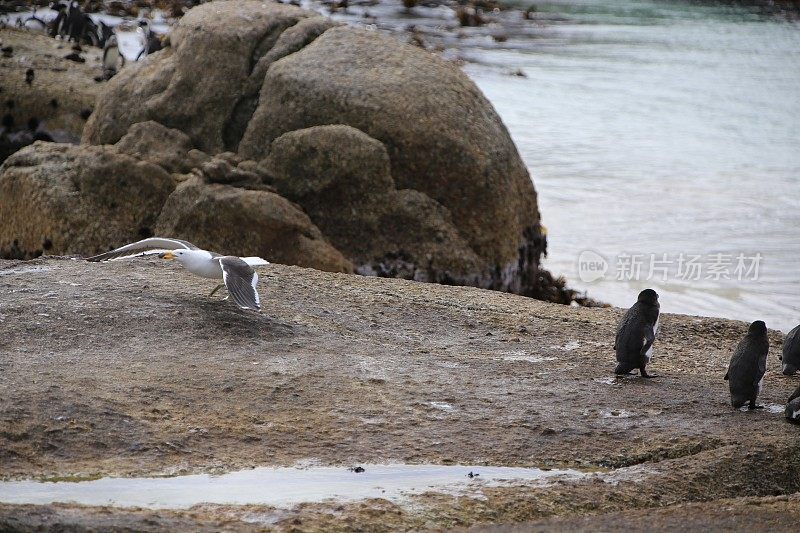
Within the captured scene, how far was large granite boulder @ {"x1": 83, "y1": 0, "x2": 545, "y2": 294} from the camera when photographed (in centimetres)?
814

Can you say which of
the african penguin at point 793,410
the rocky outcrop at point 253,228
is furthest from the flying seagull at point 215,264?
the african penguin at point 793,410

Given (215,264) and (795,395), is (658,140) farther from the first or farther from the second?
(795,395)

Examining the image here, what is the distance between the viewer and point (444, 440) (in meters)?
4.41

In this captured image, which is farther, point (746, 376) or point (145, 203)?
point (145, 203)

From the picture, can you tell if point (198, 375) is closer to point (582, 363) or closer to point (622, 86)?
point (582, 363)

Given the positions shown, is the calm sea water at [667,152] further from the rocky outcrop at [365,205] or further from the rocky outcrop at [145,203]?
the rocky outcrop at [145,203]

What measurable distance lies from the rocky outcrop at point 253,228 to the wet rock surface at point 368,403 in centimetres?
132

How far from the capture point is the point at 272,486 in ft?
13.0

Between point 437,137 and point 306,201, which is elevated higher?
point 437,137

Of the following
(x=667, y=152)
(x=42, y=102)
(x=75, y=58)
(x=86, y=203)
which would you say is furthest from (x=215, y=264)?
(x=667, y=152)

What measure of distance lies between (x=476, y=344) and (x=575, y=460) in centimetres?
152

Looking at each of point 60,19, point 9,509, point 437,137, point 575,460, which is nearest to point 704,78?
point 60,19

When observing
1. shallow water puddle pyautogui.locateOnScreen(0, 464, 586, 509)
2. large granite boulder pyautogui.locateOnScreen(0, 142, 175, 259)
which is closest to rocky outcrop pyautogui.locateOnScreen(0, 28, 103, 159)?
A: large granite boulder pyautogui.locateOnScreen(0, 142, 175, 259)

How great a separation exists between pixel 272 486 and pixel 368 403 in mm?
835
